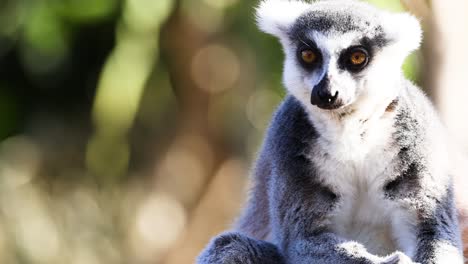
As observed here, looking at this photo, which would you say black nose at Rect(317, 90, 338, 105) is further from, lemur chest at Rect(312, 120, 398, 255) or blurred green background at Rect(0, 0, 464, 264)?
blurred green background at Rect(0, 0, 464, 264)

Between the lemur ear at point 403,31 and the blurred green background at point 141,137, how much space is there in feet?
20.7

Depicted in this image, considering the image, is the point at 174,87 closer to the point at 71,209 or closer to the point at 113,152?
the point at 113,152

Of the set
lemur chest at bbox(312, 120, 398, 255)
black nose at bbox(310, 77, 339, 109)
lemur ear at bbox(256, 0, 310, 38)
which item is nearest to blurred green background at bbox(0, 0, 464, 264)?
lemur ear at bbox(256, 0, 310, 38)

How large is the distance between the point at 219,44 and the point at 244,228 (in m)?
5.64

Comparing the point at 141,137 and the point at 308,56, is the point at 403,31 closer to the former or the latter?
the point at 308,56

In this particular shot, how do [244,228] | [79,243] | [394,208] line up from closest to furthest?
[394,208] → [244,228] → [79,243]

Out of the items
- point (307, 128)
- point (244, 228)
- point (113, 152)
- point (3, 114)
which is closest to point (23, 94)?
point (3, 114)

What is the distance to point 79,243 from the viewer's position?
34.1 feet

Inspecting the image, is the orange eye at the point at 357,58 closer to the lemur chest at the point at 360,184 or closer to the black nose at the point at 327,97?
the black nose at the point at 327,97

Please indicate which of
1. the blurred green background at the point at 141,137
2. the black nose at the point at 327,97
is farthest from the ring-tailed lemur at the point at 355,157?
the blurred green background at the point at 141,137

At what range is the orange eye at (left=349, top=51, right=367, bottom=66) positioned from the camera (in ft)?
12.6

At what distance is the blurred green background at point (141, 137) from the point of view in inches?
410

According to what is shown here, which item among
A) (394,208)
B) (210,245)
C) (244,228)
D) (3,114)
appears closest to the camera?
(394,208)

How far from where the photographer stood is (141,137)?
11.1 metres
